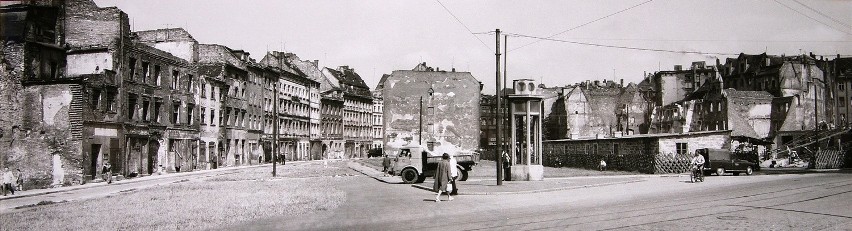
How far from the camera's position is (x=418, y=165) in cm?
3144

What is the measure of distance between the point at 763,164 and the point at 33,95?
57674 mm

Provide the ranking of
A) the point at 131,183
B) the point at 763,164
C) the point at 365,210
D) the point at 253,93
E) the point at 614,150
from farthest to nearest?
1. the point at 253,93
2. the point at 763,164
3. the point at 614,150
4. the point at 131,183
5. the point at 365,210

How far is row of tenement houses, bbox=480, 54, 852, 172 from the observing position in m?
49.8

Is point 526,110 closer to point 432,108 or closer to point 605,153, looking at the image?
point 605,153

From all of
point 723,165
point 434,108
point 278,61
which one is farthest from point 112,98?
point 278,61

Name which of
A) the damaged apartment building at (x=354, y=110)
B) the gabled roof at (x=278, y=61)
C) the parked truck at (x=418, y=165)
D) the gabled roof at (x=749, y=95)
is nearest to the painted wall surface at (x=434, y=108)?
the gabled roof at (x=278, y=61)

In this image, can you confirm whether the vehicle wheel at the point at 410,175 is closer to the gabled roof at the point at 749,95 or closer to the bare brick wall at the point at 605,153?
the bare brick wall at the point at 605,153

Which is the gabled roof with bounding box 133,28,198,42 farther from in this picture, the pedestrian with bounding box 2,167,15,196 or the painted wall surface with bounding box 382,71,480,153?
the painted wall surface with bounding box 382,71,480,153

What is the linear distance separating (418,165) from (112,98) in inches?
758

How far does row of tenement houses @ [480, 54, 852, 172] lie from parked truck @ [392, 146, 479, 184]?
17.1 metres

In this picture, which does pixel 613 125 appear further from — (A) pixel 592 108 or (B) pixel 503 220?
(B) pixel 503 220

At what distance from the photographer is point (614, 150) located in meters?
51.2

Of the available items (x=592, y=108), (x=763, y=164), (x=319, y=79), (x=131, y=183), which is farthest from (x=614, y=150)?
(x=319, y=79)

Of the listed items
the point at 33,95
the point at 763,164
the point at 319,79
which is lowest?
the point at 763,164
